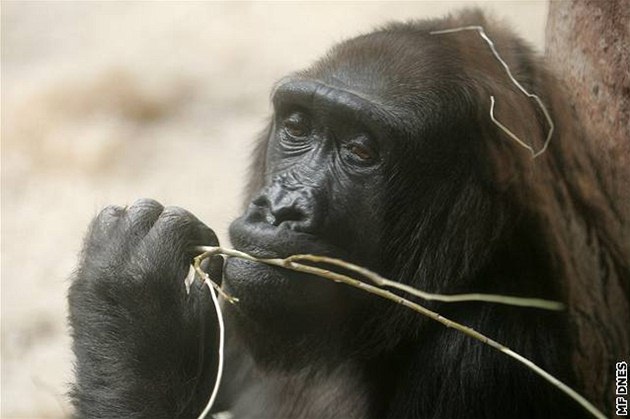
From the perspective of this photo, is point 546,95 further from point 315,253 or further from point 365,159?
point 315,253

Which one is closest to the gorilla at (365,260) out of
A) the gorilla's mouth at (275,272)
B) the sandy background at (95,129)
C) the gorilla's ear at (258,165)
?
the gorilla's mouth at (275,272)

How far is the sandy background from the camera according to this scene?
3.20 meters

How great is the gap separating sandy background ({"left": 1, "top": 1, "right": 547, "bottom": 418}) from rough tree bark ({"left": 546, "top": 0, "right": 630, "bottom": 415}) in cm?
115

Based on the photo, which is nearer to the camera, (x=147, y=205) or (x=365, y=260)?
(x=365, y=260)

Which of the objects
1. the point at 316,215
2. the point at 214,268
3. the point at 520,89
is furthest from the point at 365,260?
the point at 520,89

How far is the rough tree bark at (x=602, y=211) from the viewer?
174 centimetres

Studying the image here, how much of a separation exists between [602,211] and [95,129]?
8.31 ft

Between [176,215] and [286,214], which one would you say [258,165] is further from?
[286,214]

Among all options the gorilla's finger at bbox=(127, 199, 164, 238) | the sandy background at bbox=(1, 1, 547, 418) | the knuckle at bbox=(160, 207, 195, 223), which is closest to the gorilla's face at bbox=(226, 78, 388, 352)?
the knuckle at bbox=(160, 207, 195, 223)

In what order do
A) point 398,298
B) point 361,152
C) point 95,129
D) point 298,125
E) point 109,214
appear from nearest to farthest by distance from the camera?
point 398,298
point 361,152
point 298,125
point 109,214
point 95,129

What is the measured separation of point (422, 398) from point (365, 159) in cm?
53

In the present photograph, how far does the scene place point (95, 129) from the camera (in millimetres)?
3855

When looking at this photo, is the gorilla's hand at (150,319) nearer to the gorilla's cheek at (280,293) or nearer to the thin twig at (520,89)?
the gorilla's cheek at (280,293)

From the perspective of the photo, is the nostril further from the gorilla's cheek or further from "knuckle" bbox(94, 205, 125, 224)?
"knuckle" bbox(94, 205, 125, 224)
